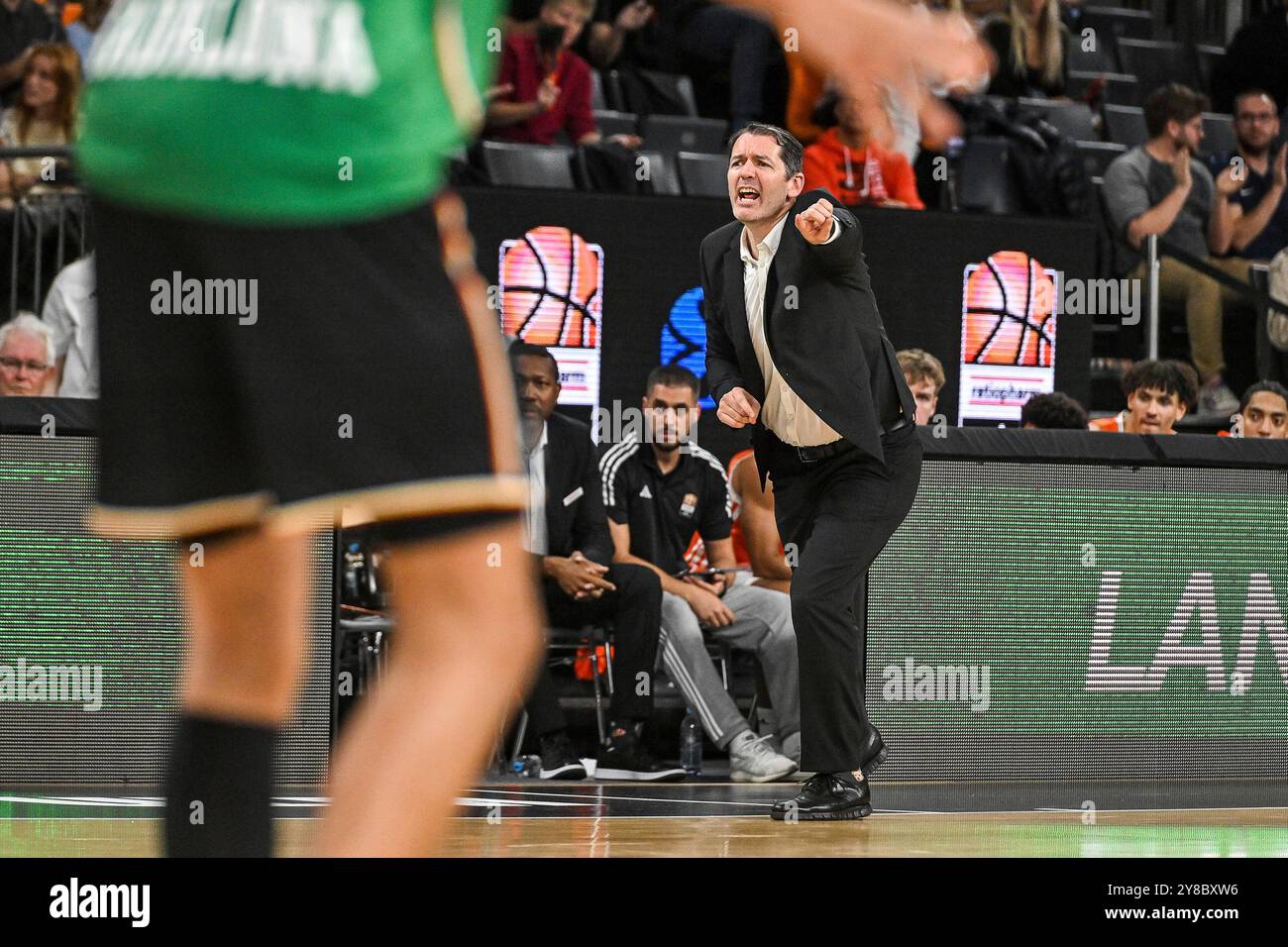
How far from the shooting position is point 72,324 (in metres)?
7.68

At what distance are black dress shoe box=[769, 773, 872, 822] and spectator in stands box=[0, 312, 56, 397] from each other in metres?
3.48

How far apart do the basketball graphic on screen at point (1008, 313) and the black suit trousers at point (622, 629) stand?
3.05m

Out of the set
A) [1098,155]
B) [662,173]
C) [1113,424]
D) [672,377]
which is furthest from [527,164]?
[1098,155]

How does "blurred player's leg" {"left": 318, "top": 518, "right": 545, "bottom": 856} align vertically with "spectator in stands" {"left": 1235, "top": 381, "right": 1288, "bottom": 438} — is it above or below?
below

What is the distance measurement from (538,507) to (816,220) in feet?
8.01

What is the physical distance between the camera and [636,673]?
690 cm

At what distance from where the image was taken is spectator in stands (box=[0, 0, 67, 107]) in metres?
8.90

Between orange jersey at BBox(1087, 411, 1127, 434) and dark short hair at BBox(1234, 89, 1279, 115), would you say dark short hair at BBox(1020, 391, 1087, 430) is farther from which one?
Result: dark short hair at BBox(1234, 89, 1279, 115)

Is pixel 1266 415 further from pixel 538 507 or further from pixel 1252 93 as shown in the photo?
pixel 1252 93

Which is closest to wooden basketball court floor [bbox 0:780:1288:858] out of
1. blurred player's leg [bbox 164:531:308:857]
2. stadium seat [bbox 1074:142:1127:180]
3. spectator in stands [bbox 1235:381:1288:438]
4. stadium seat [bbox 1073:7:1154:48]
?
blurred player's leg [bbox 164:531:308:857]

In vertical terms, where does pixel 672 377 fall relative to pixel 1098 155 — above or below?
below

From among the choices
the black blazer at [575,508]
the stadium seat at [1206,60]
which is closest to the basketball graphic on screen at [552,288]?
the black blazer at [575,508]

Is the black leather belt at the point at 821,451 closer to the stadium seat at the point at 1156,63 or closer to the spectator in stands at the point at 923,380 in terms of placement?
the spectator in stands at the point at 923,380

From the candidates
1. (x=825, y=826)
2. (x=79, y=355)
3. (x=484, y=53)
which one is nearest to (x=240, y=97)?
(x=484, y=53)
